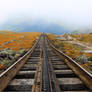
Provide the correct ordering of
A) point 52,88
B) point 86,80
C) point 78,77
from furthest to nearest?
point 78,77 → point 86,80 → point 52,88

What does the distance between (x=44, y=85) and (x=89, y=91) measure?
5.94 ft

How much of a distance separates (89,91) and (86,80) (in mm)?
480

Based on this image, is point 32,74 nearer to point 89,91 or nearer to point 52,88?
point 52,88

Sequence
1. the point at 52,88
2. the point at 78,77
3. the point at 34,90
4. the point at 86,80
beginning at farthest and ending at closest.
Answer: the point at 78,77 → the point at 86,80 → the point at 52,88 → the point at 34,90

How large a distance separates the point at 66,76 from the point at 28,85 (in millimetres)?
2177

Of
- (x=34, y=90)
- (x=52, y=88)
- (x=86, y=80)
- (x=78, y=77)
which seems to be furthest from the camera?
(x=78, y=77)

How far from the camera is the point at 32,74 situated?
5.04m

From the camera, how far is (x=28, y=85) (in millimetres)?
3957

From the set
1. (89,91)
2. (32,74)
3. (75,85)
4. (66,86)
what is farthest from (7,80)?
(89,91)

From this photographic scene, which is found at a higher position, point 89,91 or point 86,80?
point 86,80

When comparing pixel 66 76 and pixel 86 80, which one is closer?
pixel 86 80

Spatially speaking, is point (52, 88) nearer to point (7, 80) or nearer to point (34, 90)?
point (34, 90)

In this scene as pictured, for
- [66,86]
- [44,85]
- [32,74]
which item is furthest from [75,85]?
[32,74]

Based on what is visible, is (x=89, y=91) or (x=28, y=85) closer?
(x=89, y=91)
